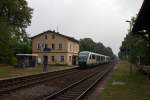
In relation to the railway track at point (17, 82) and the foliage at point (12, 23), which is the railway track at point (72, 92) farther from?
the foliage at point (12, 23)

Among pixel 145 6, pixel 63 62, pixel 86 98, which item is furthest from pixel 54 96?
pixel 63 62

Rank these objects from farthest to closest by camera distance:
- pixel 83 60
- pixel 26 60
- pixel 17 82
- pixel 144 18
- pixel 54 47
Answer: pixel 54 47 < pixel 83 60 < pixel 26 60 < pixel 17 82 < pixel 144 18

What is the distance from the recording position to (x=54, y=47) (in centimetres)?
7756

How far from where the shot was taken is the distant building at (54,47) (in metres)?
75.6

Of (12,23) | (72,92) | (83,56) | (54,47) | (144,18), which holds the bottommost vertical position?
(72,92)

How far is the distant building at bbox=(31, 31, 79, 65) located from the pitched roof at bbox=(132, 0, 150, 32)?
49253 mm

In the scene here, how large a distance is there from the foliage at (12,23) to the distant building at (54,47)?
36.1 ft

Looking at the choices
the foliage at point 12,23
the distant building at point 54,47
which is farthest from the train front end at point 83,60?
the distant building at point 54,47

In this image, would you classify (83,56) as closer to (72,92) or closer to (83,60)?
(83,60)

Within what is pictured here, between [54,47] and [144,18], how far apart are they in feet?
187

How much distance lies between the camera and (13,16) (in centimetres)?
6384

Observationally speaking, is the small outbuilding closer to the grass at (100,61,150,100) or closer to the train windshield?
the train windshield

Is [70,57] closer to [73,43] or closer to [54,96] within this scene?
[73,43]

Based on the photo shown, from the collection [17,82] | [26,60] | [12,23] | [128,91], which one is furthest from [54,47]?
[128,91]
